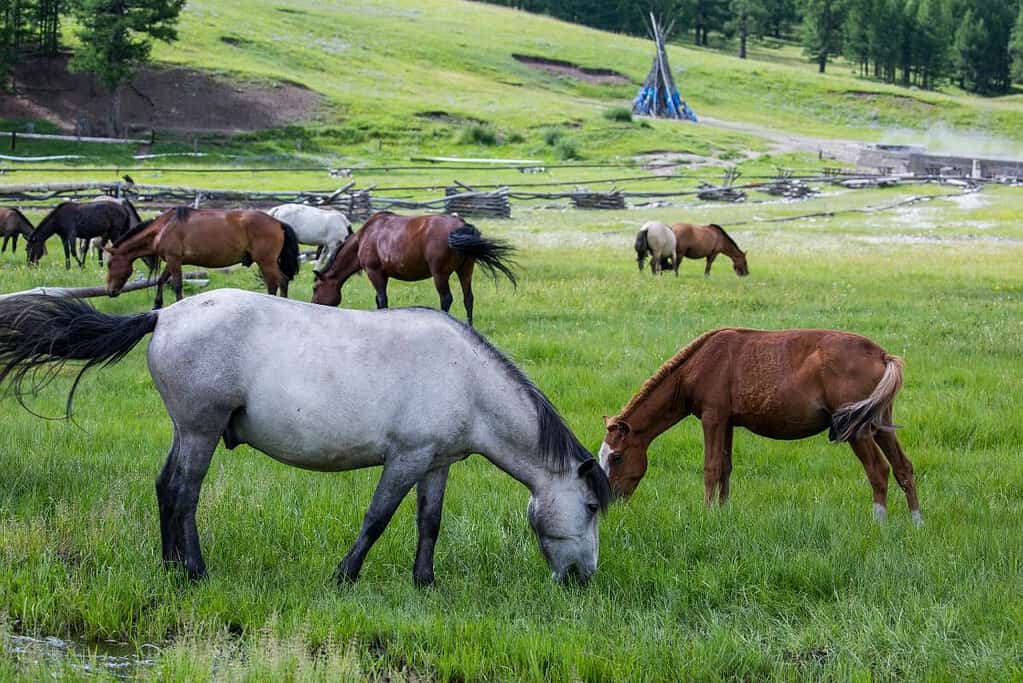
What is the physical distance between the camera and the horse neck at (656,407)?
7855mm

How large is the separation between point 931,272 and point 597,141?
48.1 m

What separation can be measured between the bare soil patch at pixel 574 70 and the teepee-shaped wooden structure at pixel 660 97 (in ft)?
45.7

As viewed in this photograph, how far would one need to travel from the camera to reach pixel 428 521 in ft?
20.1

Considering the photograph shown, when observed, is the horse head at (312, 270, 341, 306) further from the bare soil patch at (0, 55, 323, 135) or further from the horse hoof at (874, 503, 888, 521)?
the bare soil patch at (0, 55, 323, 135)

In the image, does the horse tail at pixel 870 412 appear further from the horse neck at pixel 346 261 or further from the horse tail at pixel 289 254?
the horse tail at pixel 289 254

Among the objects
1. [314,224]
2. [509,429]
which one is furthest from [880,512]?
[314,224]

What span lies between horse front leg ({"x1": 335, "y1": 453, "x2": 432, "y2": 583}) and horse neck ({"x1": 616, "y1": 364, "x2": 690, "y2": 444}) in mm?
2235

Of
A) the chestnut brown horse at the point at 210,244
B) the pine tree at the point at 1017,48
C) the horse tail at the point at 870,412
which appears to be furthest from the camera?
the pine tree at the point at 1017,48

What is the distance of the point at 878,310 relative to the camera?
55.0 feet

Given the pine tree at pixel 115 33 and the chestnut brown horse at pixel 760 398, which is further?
the pine tree at pixel 115 33

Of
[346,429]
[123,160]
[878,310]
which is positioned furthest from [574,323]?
[123,160]

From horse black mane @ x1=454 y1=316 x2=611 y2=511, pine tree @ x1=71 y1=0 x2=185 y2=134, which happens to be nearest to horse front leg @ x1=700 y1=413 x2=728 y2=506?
horse black mane @ x1=454 y1=316 x2=611 y2=511

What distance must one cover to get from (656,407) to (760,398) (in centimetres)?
73

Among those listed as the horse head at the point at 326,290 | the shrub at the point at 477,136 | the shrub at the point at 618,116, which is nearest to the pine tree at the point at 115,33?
the shrub at the point at 477,136
